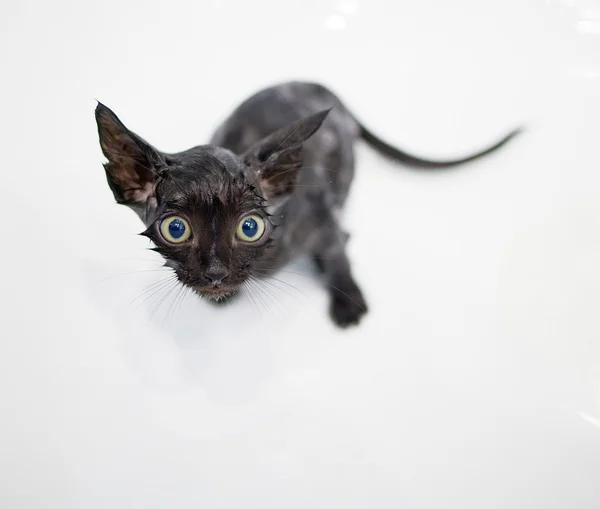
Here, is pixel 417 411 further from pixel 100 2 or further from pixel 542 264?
pixel 100 2

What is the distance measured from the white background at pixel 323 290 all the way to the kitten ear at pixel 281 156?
41 centimetres

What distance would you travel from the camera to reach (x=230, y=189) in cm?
107

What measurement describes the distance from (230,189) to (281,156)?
135mm

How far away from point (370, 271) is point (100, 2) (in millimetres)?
1257

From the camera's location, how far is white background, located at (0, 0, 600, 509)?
52.5 inches

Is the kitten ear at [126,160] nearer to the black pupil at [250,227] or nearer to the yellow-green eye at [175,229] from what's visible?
the yellow-green eye at [175,229]

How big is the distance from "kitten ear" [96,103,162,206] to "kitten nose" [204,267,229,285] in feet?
0.65

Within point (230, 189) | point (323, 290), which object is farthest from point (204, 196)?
point (323, 290)

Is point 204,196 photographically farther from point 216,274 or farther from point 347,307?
point 347,307

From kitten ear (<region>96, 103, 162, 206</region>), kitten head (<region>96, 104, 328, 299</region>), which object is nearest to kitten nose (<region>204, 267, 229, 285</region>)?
kitten head (<region>96, 104, 328, 299</region>)

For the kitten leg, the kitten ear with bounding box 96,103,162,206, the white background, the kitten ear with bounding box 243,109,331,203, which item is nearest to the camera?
the kitten ear with bounding box 96,103,162,206

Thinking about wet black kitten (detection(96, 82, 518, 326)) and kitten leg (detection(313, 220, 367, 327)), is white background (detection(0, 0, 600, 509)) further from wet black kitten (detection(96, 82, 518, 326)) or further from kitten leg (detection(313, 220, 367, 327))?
wet black kitten (detection(96, 82, 518, 326))

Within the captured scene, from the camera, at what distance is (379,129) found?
1817 mm

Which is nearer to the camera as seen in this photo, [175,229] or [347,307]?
[175,229]
